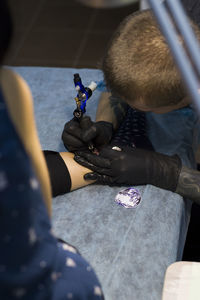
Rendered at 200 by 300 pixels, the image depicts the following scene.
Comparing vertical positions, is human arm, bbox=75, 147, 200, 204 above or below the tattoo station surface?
above

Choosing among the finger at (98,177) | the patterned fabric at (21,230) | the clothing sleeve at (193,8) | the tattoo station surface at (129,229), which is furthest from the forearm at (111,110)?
the patterned fabric at (21,230)

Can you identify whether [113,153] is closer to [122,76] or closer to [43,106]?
[122,76]

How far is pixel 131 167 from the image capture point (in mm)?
1020

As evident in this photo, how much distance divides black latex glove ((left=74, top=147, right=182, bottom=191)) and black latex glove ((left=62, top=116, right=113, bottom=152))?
0.03 metres

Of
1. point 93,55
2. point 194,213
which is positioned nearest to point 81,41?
point 93,55

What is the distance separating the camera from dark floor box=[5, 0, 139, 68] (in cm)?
244

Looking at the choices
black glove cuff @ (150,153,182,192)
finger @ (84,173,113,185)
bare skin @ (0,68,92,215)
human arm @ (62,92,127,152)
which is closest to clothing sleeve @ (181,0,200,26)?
human arm @ (62,92,127,152)

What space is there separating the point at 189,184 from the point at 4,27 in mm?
817

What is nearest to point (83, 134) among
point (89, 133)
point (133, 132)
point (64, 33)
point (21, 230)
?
point (89, 133)

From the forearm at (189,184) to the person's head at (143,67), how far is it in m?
0.20

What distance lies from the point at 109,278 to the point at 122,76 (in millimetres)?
523

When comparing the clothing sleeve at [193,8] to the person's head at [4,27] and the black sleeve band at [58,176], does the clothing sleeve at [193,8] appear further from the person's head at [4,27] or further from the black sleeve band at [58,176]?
the person's head at [4,27]

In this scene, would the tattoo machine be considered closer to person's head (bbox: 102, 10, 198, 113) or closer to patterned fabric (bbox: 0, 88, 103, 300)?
person's head (bbox: 102, 10, 198, 113)

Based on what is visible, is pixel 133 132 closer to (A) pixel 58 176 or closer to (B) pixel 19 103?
(A) pixel 58 176
